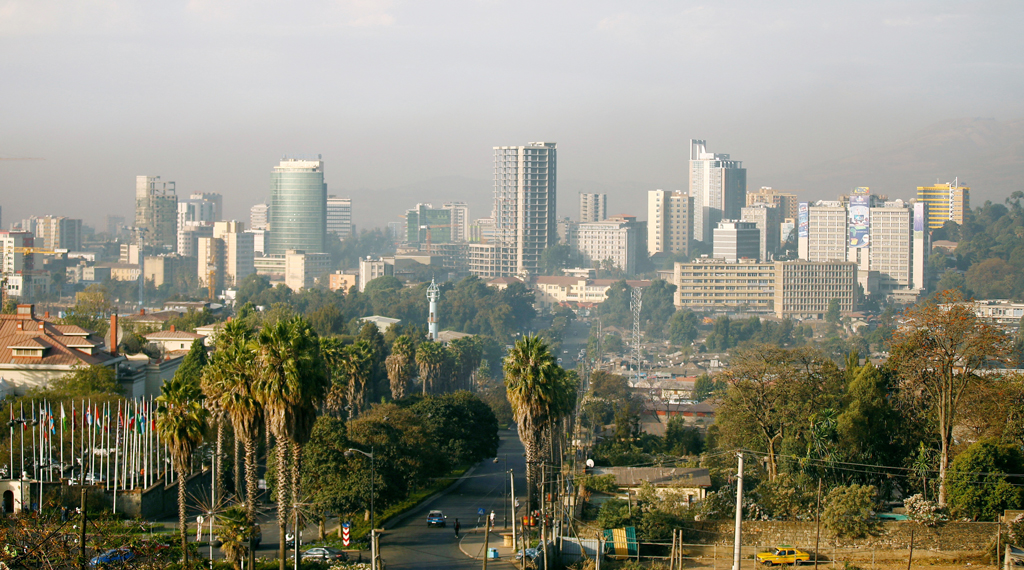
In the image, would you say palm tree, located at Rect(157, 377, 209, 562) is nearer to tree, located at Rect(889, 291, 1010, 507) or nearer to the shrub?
the shrub

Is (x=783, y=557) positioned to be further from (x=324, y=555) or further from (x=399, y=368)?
(x=399, y=368)

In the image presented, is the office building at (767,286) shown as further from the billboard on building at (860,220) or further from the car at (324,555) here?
the car at (324,555)

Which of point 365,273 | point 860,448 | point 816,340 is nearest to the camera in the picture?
point 860,448

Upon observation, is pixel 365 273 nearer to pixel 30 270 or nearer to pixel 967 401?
pixel 30 270

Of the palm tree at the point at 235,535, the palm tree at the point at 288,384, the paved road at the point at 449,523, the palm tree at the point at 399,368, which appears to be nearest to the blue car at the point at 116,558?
the palm tree at the point at 235,535

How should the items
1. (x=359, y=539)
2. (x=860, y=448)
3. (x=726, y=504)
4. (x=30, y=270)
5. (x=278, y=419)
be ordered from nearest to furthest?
1. (x=278, y=419)
2. (x=359, y=539)
3. (x=726, y=504)
4. (x=860, y=448)
5. (x=30, y=270)

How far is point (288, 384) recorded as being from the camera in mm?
31719

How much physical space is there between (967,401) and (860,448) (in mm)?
5171

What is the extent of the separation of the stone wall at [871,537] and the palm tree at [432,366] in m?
36.2

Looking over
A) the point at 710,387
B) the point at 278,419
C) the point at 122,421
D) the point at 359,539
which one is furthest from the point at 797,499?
the point at 710,387

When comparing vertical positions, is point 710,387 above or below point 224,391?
below

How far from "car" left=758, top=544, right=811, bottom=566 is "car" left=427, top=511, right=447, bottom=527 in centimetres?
1214

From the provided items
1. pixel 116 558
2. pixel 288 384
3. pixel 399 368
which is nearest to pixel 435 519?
pixel 288 384

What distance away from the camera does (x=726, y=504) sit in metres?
40.9
